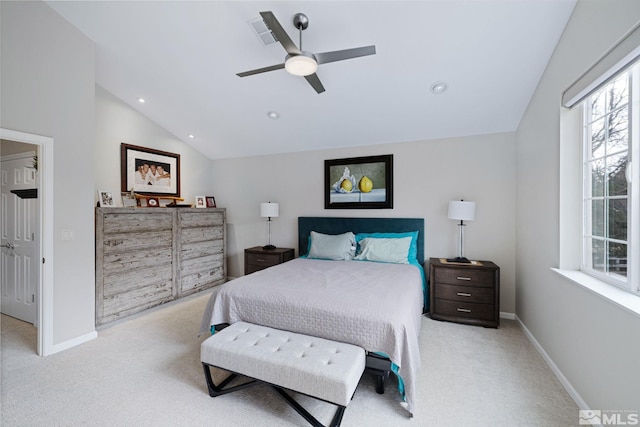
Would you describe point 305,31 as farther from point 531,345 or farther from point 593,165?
point 531,345

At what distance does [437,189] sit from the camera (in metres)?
3.69

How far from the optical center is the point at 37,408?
1.81m

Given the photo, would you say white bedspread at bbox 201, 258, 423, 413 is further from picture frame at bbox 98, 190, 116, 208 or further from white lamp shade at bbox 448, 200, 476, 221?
picture frame at bbox 98, 190, 116, 208

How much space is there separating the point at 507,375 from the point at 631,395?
89 cm

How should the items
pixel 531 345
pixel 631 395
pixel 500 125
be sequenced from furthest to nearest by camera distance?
pixel 500 125
pixel 531 345
pixel 631 395

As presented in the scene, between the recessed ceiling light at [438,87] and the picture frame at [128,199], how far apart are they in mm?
4295

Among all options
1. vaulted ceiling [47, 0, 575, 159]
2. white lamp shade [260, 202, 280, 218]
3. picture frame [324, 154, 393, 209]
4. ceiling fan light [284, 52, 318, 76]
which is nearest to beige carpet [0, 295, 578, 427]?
picture frame [324, 154, 393, 209]

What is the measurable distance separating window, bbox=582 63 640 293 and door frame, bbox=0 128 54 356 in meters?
4.48

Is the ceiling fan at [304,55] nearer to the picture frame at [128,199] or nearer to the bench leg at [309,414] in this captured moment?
the bench leg at [309,414]

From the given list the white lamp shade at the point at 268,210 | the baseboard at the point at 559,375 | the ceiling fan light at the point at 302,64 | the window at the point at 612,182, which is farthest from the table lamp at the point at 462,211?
the white lamp shade at the point at 268,210

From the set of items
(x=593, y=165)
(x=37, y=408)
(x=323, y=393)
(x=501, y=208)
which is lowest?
(x=37, y=408)

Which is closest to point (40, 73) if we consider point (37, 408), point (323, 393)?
point (37, 408)

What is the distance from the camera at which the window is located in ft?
5.09

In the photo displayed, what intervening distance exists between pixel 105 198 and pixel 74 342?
175cm
